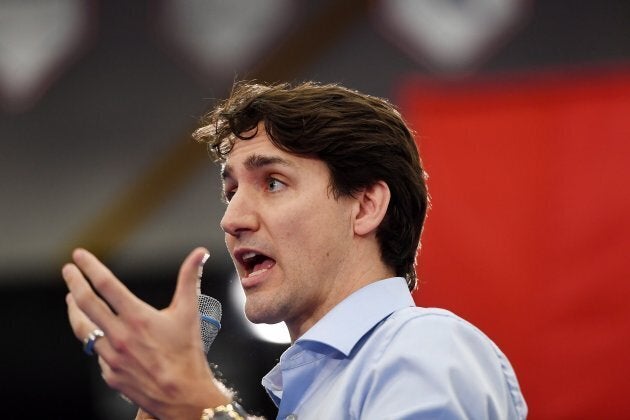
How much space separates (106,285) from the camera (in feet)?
3.33

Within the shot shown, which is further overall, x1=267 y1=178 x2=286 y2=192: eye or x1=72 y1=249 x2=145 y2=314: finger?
x1=267 y1=178 x2=286 y2=192: eye

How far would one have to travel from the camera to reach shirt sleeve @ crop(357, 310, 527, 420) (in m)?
1.13

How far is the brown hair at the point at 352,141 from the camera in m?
1.59

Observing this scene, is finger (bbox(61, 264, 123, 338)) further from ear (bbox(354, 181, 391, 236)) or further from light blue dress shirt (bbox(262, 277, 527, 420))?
ear (bbox(354, 181, 391, 236))

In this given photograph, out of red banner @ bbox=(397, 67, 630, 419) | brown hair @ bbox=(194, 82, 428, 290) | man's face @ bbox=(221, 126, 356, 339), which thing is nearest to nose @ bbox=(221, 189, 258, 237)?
man's face @ bbox=(221, 126, 356, 339)

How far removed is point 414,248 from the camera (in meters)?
1.66

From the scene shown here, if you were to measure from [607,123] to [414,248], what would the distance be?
1538 millimetres

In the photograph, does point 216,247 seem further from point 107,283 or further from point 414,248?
point 107,283

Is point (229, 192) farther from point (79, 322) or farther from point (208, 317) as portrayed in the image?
point (79, 322)

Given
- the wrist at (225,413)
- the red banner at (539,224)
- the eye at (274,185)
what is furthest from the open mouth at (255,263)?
the red banner at (539,224)

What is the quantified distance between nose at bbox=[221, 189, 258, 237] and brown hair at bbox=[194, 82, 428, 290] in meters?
0.11

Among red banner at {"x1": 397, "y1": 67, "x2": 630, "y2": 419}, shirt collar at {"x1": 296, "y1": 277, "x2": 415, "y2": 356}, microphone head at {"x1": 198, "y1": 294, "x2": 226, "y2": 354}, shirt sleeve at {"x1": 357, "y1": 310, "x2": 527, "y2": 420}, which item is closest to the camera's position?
shirt sleeve at {"x1": 357, "y1": 310, "x2": 527, "y2": 420}

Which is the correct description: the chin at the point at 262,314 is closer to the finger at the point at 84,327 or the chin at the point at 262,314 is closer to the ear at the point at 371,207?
the ear at the point at 371,207

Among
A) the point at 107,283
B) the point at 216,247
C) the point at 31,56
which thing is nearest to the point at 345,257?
the point at 107,283
